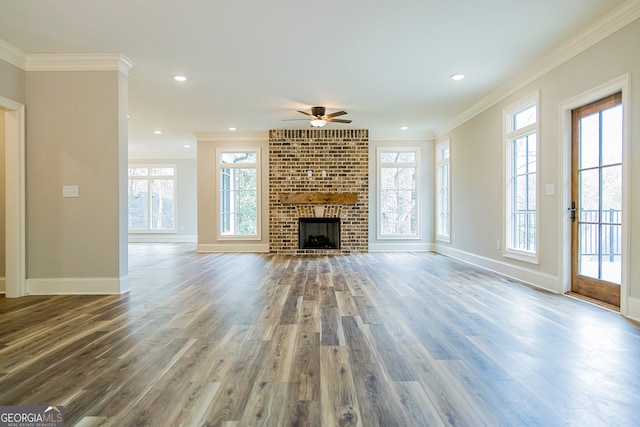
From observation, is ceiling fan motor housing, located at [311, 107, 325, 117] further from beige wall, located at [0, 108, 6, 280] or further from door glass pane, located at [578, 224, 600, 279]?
beige wall, located at [0, 108, 6, 280]

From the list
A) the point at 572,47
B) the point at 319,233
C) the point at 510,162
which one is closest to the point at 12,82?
the point at 319,233

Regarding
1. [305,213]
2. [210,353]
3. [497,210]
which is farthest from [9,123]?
[497,210]

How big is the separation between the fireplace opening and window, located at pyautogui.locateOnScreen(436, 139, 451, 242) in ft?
7.44

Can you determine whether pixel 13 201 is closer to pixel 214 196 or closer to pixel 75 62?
pixel 75 62

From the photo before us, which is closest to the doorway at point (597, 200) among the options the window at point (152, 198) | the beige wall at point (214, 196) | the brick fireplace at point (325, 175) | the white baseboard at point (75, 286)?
the brick fireplace at point (325, 175)

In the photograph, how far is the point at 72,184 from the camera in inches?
155

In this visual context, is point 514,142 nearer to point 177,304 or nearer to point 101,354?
point 177,304

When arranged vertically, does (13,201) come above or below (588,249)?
above

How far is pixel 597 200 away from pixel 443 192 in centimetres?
425

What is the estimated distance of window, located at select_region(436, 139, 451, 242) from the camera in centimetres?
736

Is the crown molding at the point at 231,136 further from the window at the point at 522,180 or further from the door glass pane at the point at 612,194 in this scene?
the door glass pane at the point at 612,194

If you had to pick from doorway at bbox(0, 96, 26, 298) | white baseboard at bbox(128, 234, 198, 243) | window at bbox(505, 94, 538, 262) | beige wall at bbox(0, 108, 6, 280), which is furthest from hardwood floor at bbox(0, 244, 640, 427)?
white baseboard at bbox(128, 234, 198, 243)

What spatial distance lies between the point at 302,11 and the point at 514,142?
3.51 metres

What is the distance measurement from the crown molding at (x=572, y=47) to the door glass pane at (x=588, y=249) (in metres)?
1.80
